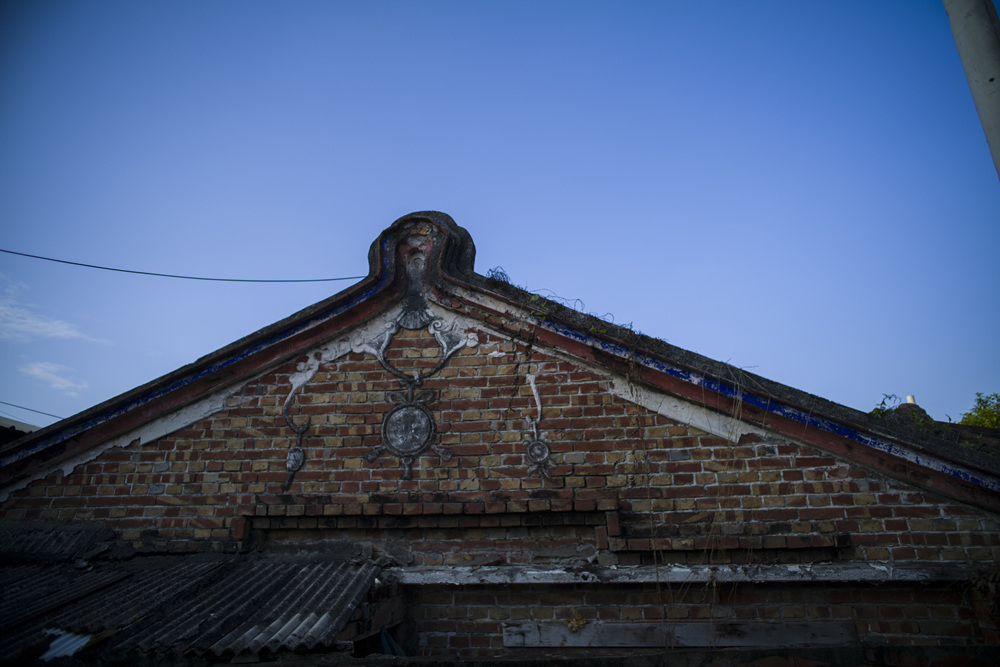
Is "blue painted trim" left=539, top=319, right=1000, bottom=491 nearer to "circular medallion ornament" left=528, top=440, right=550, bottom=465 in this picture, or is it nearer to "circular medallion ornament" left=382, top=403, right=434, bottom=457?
"circular medallion ornament" left=528, top=440, right=550, bottom=465

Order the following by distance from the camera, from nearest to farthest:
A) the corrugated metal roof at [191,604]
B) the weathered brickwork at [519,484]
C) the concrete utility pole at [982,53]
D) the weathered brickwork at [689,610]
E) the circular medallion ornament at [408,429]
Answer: the concrete utility pole at [982,53] → the corrugated metal roof at [191,604] → the weathered brickwork at [689,610] → the weathered brickwork at [519,484] → the circular medallion ornament at [408,429]

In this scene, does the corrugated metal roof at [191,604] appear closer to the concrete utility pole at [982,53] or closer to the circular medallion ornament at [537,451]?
the circular medallion ornament at [537,451]

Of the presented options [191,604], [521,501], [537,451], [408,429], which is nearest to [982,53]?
[537,451]

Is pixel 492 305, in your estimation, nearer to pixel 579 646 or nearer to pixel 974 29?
pixel 579 646

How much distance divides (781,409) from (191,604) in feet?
14.4

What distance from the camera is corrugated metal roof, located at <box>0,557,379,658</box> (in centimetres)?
338

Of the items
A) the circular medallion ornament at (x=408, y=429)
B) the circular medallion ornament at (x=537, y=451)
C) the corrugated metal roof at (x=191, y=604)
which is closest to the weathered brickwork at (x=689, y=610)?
the corrugated metal roof at (x=191, y=604)

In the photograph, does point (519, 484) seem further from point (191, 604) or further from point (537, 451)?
point (191, 604)

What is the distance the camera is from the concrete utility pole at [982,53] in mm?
3055

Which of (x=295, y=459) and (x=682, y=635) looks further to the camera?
(x=295, y=459)

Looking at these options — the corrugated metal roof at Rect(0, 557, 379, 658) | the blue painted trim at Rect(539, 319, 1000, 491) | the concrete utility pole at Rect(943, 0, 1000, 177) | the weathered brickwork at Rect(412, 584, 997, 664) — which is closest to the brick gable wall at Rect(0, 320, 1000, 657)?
the weathered brickwork at Rect(412, 584, 997, 664)

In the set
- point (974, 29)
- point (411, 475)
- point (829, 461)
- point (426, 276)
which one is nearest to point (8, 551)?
point (411, 475)

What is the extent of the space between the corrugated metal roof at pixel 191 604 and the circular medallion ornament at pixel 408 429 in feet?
3.02

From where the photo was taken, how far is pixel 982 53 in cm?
315
